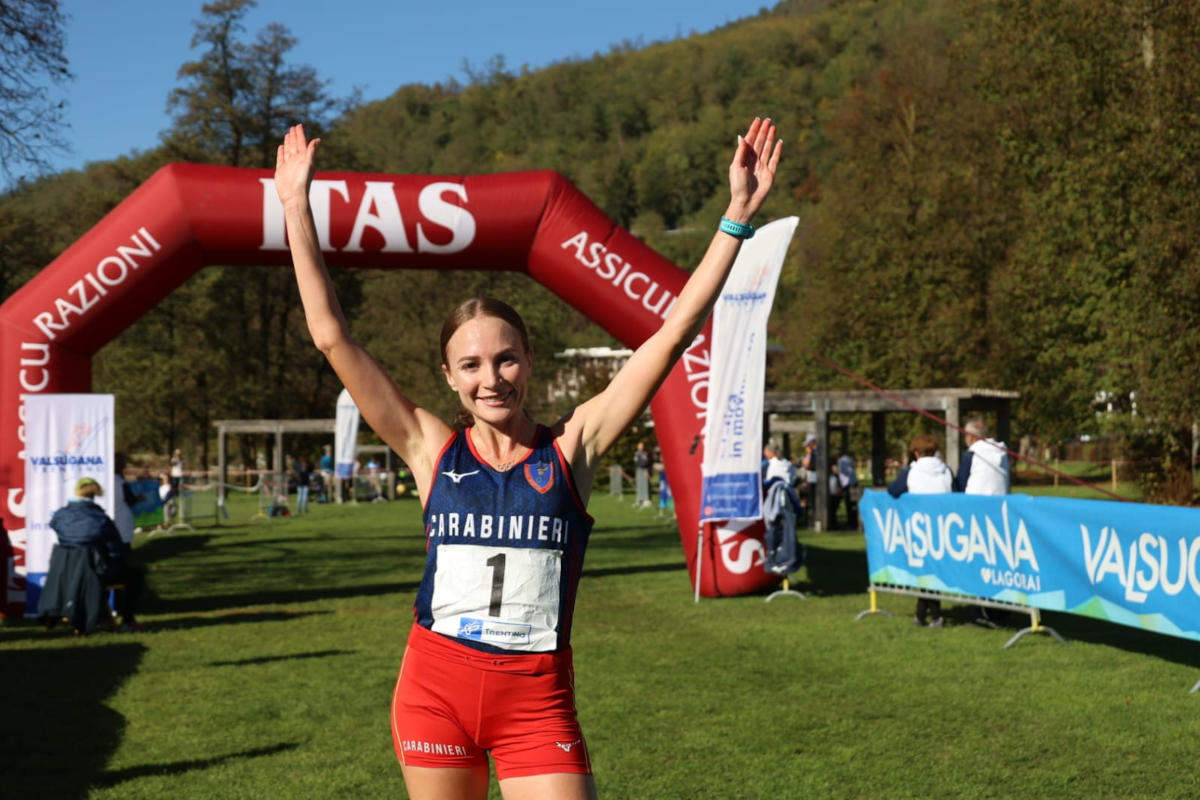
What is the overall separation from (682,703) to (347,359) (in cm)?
591

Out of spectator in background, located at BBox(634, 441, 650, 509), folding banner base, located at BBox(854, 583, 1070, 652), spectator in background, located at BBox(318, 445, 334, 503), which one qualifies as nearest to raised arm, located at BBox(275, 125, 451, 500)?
folding banner base, located at BBox(854, 583, 1070, 652)

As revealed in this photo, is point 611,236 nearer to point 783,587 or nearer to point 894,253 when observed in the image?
point 783,587

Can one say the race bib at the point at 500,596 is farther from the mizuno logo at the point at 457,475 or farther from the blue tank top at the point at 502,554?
the mizuno logo at the point at 457,475

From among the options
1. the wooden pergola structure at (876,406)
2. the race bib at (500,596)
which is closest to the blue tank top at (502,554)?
the race bib at (500,596)

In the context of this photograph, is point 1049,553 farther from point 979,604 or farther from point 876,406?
point 876,406

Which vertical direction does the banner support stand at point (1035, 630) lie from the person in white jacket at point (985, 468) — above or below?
below

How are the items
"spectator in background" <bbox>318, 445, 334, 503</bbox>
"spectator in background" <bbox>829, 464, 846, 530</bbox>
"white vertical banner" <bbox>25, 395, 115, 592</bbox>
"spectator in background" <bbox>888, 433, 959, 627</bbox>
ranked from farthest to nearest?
"spectator in background" <bbox>318, 445, 334, 503</bbox>, "spectator in background" <bbox>829, 464, 846, 530</bbox>, "white vertical banner" <bbox>25, 395, 115, 592</bbox>, "spectator in background" <bbox>888, 433, 959, 627</bbox>

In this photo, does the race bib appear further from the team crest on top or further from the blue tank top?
the team crest on top

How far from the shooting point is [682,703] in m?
8.27

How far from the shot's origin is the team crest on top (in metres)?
2.77

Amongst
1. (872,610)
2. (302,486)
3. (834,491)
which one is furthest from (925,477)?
(302,486)

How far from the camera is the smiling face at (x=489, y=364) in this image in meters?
2.75

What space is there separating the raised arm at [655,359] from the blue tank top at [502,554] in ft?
0.34

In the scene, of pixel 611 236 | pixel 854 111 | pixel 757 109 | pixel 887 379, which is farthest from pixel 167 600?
pixel 757 109
